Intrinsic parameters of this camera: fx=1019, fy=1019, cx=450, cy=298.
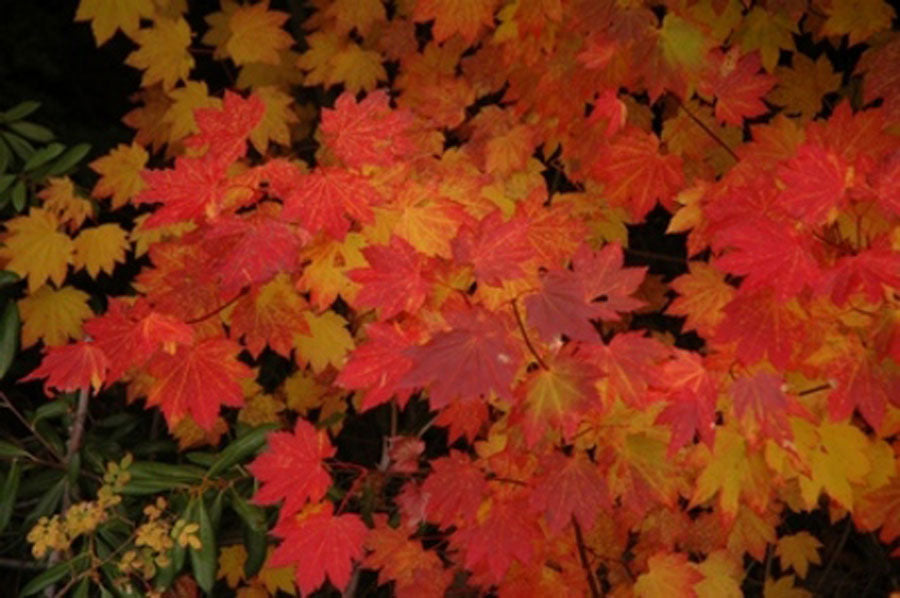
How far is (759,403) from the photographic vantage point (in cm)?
204

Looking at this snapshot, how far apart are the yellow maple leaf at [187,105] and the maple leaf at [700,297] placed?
160 cm

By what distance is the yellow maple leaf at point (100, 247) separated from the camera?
10.1 ft

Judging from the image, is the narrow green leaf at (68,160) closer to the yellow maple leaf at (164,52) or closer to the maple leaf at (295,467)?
the yellow maple leaf at (164,52)

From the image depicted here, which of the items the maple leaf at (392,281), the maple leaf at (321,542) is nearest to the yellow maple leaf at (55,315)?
the maple leaf at (321,542)

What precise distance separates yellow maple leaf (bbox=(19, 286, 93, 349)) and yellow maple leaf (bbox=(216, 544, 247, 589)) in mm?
828

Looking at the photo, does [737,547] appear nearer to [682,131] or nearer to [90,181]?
[682,131]

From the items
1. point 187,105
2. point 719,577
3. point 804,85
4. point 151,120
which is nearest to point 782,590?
point 719,577

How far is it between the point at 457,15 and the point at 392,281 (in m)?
1.05

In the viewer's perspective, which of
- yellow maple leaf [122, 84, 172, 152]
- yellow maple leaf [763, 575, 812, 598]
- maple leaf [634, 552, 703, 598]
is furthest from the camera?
yellow maple leaf [122, 84, 172, 152]

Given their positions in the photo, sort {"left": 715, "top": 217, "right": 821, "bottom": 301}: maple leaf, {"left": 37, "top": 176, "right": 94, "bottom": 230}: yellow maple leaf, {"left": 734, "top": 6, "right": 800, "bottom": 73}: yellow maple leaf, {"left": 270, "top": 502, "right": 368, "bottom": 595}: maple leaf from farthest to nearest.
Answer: {"left": 37, "top": 176, "right": 94, "bottom": 230}: yellow maple leaf
{"left": 734, "top": 6, "right": 800, "bottom": 73}: yellow maple leaf
{"left": 270, "top": 502, "right": 368, "bottom": 595}: maple leaf
{"left": 715, "top": 217, "right": 821, "bottom": 301}: maple leaf

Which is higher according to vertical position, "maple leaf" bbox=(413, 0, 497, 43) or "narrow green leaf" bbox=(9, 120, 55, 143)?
"maple leaf" bbox=(413, 0, 497, 43)

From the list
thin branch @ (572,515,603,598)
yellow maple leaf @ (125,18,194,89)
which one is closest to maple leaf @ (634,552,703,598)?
thin branch @ (572,515,603,598)

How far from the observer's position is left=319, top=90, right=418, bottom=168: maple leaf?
2.25 m

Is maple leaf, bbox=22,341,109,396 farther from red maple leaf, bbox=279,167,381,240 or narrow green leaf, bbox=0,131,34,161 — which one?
narrow green leaf, bbox=0,131,34,161
